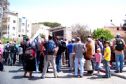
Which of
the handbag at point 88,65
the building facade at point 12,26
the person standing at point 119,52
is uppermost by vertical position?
the building facade at point 12,26

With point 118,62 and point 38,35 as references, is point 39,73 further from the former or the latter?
point 118,62

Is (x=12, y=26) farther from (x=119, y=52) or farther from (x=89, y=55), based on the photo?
(x=89, y=55)

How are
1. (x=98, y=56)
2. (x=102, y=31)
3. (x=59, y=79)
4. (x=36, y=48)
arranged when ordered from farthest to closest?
(x=102, y=31)
(x=36, y=48)
(x=98, y=56)
(x=59, y=79)

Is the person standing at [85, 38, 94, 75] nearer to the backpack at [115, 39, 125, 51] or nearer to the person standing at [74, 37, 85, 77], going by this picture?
the person standing at [74, 37, 85, 77]

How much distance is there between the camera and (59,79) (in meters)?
15.7

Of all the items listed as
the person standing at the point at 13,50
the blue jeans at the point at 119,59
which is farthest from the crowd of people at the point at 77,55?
the person standing at the point at 13,50

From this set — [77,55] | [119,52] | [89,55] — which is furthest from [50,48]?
[119,52]

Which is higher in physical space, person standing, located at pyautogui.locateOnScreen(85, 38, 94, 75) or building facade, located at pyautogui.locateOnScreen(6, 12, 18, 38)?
building facade, located at pyautogui.locateOnScreen(6, 12, 18, 38)

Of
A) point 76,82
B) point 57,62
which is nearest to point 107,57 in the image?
point 76,82

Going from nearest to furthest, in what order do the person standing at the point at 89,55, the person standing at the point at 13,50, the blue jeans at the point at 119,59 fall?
1. the person standing at the point at 89,55
2. the blue jeans at the point at 119,59
3. the person standing at the point at 13,50

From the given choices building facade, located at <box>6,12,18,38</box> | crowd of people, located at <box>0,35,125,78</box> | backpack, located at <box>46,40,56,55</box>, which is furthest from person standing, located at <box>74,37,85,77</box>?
building facade, located at <box>6,12,18,38</box>

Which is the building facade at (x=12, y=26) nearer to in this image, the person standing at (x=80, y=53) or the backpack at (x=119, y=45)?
the backpack at (x=119, y=45)

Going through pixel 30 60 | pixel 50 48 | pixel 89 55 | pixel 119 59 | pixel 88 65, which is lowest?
pixel 88 65

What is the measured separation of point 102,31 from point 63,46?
66693 millimetres
